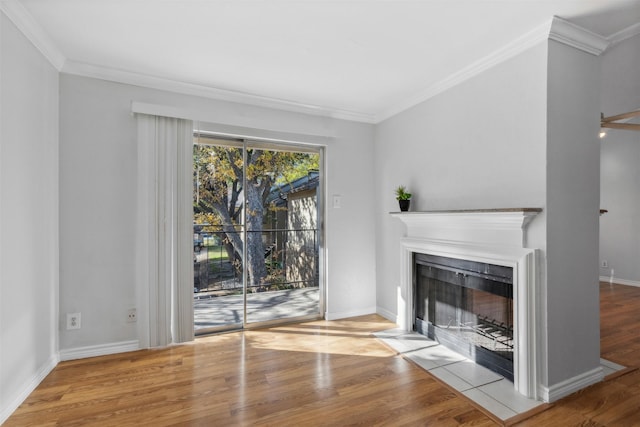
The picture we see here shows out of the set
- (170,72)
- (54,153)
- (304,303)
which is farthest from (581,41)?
(54,153)

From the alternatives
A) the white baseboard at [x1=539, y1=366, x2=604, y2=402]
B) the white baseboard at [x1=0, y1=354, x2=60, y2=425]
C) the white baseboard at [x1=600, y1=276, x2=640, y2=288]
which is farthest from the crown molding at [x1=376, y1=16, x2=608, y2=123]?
the white baseboard at [x1=600, y1=276, x2=640, y2=288]

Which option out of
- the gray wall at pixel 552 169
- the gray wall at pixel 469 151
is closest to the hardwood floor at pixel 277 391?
the gray wall at pixel 552 169

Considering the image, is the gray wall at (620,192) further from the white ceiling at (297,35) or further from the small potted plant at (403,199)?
the small potted plant at (403,199)

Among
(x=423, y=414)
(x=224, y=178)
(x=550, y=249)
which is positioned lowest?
(x=423, y=414)

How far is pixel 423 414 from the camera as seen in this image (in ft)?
6.34

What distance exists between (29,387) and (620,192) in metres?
7.85

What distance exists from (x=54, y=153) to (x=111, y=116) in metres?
0.53

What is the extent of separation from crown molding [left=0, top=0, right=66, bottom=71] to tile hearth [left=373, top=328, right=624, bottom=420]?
364 centimetres

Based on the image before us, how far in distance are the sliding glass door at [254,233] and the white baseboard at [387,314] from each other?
75 cm

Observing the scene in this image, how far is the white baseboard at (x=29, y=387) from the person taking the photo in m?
1.88

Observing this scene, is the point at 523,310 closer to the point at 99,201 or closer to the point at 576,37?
the point at 576,37

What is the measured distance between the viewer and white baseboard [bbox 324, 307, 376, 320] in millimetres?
3686

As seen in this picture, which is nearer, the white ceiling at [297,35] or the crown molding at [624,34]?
the white ceiling at [297,35]

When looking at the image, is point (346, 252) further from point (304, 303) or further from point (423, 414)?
point (423, 414)
